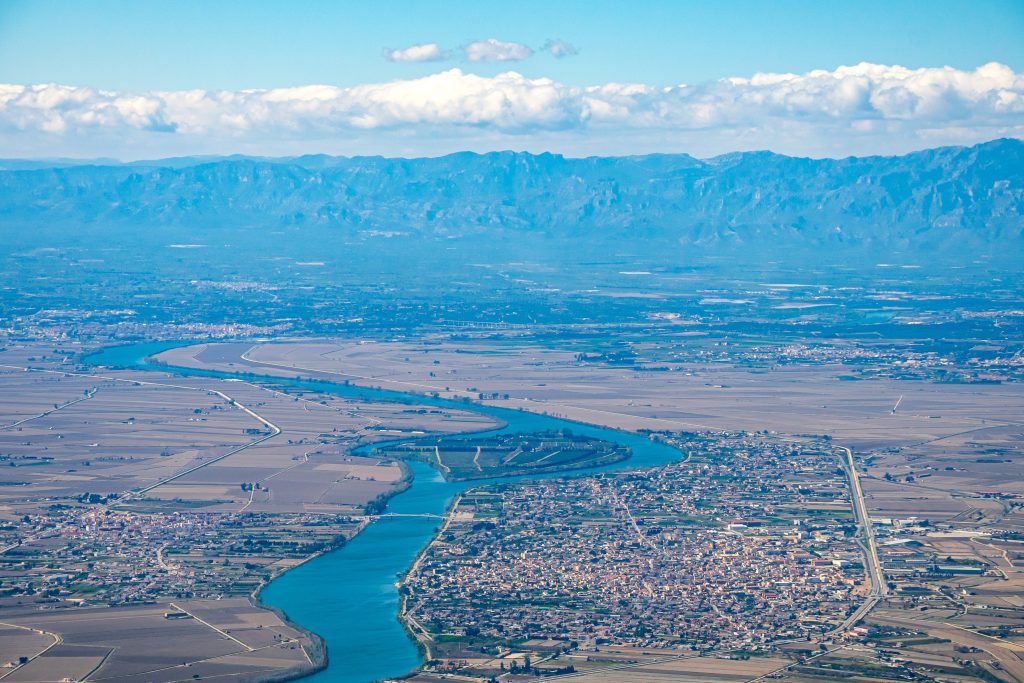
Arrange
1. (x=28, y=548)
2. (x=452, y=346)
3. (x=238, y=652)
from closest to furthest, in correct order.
Result: (x=238, y=652)
(x=28, y=548)
(x=452, y=346)

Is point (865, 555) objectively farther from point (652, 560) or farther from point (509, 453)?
point (509, 453)

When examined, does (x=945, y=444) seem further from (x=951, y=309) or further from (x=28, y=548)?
(x=951, y=309)

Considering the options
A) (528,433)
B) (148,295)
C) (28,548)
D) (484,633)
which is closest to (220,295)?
(148,295)

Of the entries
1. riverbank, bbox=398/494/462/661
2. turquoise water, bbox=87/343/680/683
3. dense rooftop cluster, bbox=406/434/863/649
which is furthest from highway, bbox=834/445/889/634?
riverbank, bbox=398/494/462/661

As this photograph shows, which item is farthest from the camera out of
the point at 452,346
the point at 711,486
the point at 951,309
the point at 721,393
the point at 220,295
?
the point at 220,295

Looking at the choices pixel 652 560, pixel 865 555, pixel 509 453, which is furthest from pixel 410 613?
pixel 509 453

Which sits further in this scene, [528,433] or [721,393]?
[721,393]

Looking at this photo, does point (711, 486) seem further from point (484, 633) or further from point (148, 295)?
point (148, 295)
